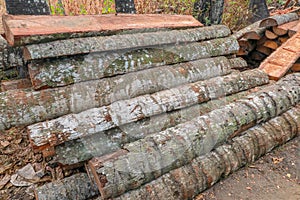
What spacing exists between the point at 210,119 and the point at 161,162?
0.72 metres

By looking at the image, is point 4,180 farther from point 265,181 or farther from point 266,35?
point 266,35

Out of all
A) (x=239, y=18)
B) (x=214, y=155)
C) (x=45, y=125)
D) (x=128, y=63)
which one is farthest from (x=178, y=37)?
(x=239, y=18)

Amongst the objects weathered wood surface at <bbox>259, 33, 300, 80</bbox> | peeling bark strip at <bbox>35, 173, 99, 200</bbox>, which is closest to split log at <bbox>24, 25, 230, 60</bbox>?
weathered wood surface at <bbox>259, 33, 300, 80</bbox>

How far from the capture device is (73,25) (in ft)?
8.82

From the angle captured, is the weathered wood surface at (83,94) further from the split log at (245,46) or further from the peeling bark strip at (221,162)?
the split log at (245,46)

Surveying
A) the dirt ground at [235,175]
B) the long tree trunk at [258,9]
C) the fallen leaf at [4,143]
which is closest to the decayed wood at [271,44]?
the dirt ground at [235,175]

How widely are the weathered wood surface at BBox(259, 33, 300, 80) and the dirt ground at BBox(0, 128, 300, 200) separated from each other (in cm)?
115

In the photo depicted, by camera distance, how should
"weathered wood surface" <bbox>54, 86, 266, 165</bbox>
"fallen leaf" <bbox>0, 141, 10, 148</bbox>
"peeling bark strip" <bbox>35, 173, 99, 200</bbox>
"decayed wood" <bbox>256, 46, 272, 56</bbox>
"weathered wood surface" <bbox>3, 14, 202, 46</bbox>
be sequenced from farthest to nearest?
"decayed wood" <bbox>256, 46, 272, 56</bbox> → "fallen leaf" <bbox>0, 141, 10, 148</bbox> → "weathered wood surface" <bbox>3, 14, 202, 46</bbox> → "weathered wood surface" <bbox>54, 86, 266, 165</bbox> → "peeling bark strip" <bbox>35, 173, 99, 200</bbox>

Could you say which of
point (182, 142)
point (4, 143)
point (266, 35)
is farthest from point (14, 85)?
point (266, 35)

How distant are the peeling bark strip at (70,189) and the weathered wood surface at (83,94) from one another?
602mm

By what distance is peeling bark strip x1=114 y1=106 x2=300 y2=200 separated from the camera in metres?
2.05

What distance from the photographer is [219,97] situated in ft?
9.89

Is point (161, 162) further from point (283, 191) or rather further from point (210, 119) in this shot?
point (283, 191)

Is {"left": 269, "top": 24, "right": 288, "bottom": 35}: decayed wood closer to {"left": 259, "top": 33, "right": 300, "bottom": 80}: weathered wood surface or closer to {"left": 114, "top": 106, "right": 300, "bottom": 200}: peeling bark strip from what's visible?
{"left": 259, "top": 33, "right": 300, "bottom": 80}: weathered wood surface
